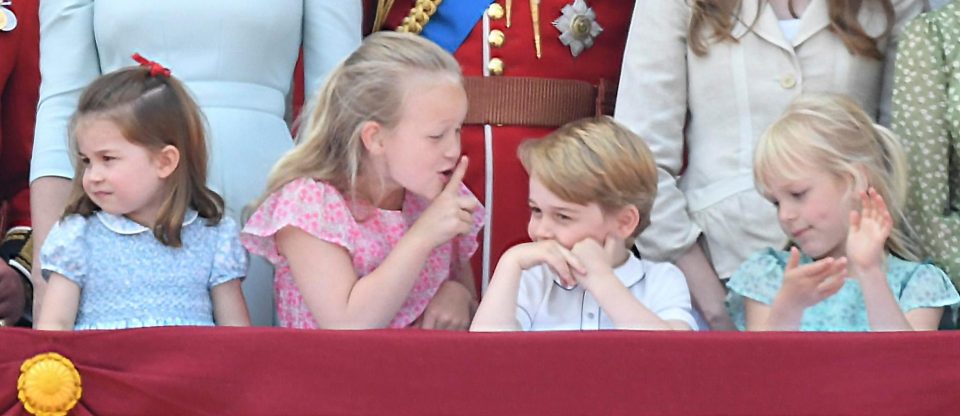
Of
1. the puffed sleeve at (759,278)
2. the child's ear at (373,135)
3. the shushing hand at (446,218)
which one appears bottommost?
the puffed sleeve at (759,278)

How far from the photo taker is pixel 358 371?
2.12 meters

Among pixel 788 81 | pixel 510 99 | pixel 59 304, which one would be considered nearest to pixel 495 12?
pixel 510 99

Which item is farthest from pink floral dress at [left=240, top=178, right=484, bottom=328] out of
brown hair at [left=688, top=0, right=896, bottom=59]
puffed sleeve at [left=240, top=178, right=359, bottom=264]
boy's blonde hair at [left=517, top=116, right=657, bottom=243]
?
brown hair at [left=688, top=0, right=896, bottom=59]

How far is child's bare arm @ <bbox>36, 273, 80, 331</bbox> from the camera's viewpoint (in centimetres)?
258

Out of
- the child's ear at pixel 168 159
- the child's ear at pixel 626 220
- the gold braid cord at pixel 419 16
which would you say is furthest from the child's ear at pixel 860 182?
the child's ear at pixel 168 159

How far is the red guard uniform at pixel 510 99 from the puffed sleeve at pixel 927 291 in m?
0.75

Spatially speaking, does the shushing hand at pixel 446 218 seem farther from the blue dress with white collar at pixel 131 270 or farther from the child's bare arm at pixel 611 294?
the blue dress with white collar at pixel 131 270

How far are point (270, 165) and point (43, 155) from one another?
0.42 m

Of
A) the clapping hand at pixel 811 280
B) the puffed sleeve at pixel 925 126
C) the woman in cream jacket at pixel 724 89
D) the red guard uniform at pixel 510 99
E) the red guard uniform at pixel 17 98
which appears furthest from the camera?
the red guard uniform at pixel 17 98

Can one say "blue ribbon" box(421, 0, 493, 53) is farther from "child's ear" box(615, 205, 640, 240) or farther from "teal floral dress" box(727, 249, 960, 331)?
"teal floral dress" box(727, 249, 960, 331)

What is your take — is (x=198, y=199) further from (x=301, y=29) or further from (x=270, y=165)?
(x=301, y=29)

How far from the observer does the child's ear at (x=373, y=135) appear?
8.98 ft

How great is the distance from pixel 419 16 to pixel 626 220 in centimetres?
69

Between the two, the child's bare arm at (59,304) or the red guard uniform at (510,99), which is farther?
the red guard uniform at (510,99)
